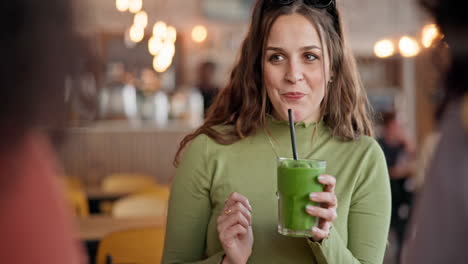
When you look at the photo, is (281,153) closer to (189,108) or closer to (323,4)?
(323,4)

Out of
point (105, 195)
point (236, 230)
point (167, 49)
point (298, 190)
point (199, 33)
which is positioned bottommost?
point (105, 195)

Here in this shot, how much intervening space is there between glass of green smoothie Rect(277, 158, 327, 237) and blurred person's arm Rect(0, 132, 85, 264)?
0.84m

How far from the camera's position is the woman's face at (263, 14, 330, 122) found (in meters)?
1.76

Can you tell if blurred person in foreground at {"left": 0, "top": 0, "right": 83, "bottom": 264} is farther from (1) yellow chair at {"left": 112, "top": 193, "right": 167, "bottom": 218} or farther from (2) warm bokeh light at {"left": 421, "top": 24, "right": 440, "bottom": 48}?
(1) yellow chair at {"left": 112, "top": 193, "right": 167, "bottom": 218}

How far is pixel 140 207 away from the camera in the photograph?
160 inches

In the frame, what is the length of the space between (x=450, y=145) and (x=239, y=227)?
78 cm

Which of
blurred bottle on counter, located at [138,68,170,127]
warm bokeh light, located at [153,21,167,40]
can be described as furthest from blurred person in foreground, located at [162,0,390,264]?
blurred bottle on counter, located at [138,68,170,127]

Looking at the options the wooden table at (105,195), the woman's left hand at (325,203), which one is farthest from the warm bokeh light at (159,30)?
the woman's left hand at (325,203)

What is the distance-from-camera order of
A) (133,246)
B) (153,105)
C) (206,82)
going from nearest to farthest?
(133,246)
(206,82)
(153,105)

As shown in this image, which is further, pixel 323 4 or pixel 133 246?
pixel 133 246

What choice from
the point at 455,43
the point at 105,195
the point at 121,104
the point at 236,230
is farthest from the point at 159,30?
the point at 455,43

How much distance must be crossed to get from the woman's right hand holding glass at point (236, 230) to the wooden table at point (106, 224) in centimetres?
184

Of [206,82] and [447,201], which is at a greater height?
[206,82]

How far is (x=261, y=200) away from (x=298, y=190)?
283mm
